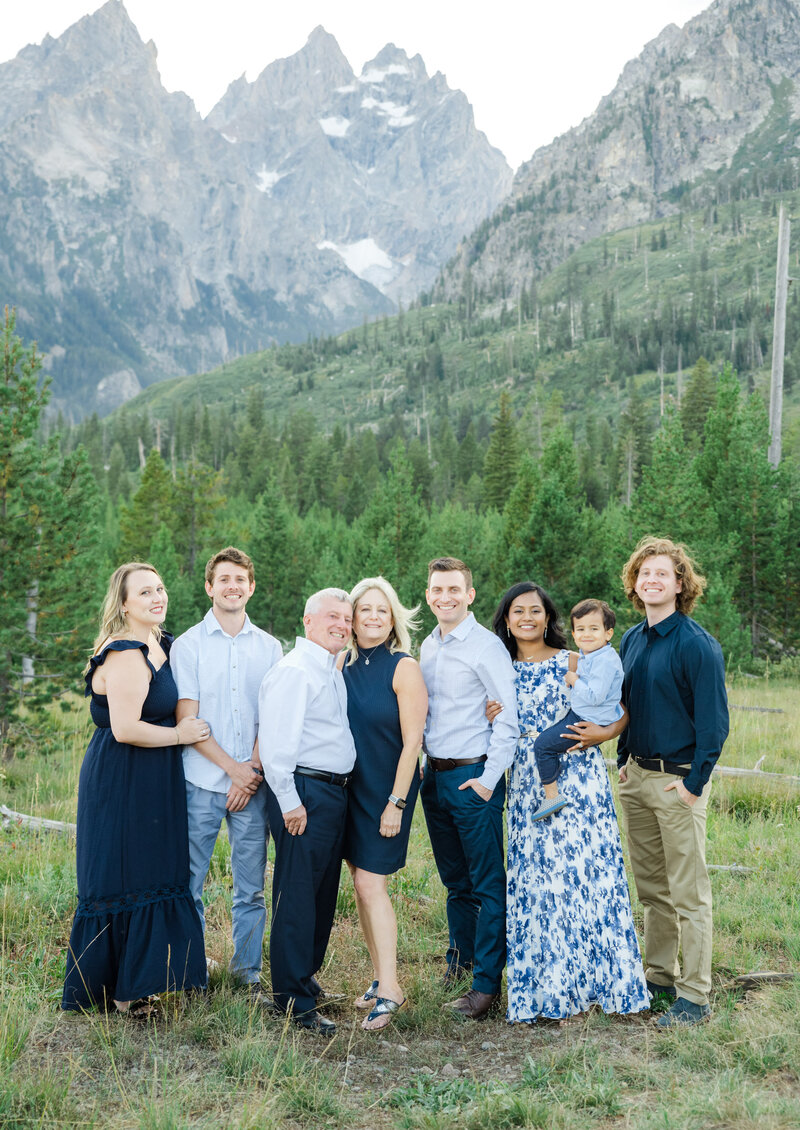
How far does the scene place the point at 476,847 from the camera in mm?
4398

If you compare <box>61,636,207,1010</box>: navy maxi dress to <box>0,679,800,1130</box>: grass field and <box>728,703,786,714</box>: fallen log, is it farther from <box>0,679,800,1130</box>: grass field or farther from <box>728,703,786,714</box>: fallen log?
<box>728,703,786,714</box>: fallen log

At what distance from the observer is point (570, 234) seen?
18575cm

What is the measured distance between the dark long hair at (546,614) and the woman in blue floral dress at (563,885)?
2 centimetres

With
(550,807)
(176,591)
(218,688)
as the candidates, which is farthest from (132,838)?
(176,591)

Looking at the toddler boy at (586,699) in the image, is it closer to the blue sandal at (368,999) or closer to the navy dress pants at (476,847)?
the navy dress pants at (476,847)

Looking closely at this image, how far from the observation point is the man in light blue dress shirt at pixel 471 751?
4352 mm

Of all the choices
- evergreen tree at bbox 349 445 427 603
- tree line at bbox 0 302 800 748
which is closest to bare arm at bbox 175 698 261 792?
tree line at bbox 0 302 800 748

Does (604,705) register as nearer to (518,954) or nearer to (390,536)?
(518,954)

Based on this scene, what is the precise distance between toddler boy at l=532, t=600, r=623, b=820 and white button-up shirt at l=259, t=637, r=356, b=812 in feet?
3.34

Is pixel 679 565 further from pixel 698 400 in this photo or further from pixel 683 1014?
pixel 698 400

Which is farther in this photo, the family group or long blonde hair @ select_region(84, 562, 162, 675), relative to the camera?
long blonde hair @ select_region(84, 562, 162, 675)

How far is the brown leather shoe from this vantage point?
171 inches

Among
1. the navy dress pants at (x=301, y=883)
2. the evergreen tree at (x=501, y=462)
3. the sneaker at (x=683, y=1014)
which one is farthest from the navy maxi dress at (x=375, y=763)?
the evergreen tree at (x=501, y=462)

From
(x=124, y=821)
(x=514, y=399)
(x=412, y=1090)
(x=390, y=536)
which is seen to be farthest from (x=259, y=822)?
(x=514, y=399)
